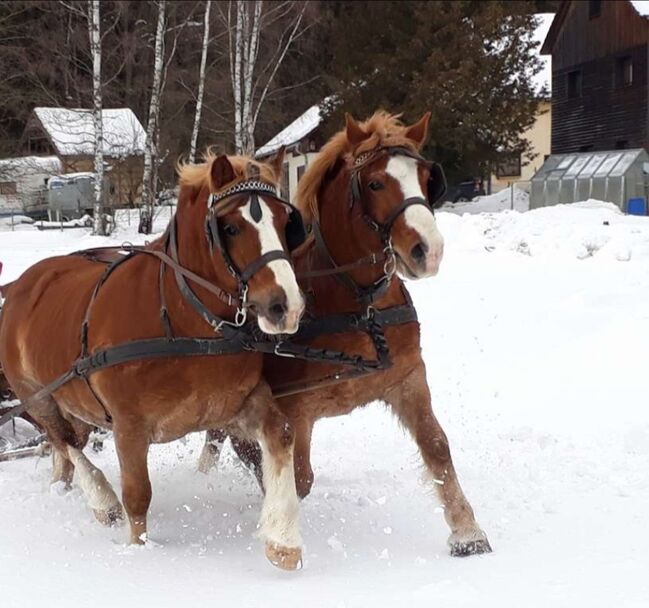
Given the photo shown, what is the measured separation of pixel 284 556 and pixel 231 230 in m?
1.39

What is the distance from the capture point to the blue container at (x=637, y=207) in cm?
2114

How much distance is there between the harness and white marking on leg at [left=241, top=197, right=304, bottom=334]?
0.03 meters

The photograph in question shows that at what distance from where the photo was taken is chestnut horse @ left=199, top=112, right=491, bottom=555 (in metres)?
3.94

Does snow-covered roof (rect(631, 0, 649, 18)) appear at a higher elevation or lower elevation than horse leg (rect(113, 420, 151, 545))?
higher

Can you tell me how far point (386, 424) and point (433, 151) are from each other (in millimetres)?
20275

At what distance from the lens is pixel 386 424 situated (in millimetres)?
7047

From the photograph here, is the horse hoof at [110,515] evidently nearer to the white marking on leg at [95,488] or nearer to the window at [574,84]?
the white marking on leg at [95,488]

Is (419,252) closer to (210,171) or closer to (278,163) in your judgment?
(278,163)

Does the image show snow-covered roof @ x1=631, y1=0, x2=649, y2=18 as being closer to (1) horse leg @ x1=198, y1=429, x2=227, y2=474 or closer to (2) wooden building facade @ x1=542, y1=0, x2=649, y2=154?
(2) wooden building facade @ x1=542, y1=0, x2=649, y2=154

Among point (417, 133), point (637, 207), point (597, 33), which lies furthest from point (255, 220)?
point (597, 33)

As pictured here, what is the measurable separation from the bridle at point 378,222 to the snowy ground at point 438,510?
3.08 feet

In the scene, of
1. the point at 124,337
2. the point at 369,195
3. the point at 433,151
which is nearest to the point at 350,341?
the point at 369,195

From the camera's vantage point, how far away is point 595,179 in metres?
22.9

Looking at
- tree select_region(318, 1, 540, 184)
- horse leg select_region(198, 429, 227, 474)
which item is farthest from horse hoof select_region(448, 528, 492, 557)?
tree select_region(318, 1, 540, 184)
